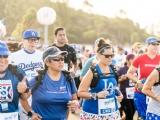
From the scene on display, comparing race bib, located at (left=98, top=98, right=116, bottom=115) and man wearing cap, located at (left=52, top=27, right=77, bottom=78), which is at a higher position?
man wearing cap, located at (left=52, top=27, right=77, bottom=78)

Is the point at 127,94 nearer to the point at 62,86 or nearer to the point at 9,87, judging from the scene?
the point at 62,86

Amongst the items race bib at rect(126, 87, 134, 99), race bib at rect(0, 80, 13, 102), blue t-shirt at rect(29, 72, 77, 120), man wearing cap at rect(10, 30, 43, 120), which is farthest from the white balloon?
race bib at rect(0, 80, 13, 102)

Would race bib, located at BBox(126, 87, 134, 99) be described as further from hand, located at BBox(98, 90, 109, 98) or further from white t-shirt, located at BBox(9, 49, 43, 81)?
white t-shirt, located at BBox(9, 49, 43, 81)

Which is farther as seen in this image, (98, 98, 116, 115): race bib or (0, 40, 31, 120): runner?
(98, 98, 116, 115): race bib

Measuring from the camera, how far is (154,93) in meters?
2.85

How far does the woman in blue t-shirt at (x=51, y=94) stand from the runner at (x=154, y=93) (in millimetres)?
1186

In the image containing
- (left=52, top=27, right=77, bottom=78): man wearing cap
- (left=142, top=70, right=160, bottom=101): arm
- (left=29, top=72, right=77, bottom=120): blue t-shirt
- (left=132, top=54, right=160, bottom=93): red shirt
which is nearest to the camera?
(left=29, top=72, right=77, bottom=120): blue t-shirt

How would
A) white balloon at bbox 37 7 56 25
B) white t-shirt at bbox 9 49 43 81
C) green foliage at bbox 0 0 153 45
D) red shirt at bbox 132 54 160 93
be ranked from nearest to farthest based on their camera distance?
white t-shirt at bbox 9 49 43 81 < red shirt at bbox 132 54 160 93 < white balloon at bbox 37 7 56 25 < green foliage at bbox 0 0 153 45

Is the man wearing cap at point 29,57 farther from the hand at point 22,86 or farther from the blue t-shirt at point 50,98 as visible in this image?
the hand at point 22,86

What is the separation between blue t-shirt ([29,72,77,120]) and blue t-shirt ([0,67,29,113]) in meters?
0.22

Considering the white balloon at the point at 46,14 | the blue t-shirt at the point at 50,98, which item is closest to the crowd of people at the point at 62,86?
the blue t-shirt at the point at 50,98

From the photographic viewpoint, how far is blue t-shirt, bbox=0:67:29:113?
2117 mm

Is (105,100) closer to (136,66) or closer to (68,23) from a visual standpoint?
(136,66)

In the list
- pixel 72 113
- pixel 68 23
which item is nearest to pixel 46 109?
pixel 72 113
